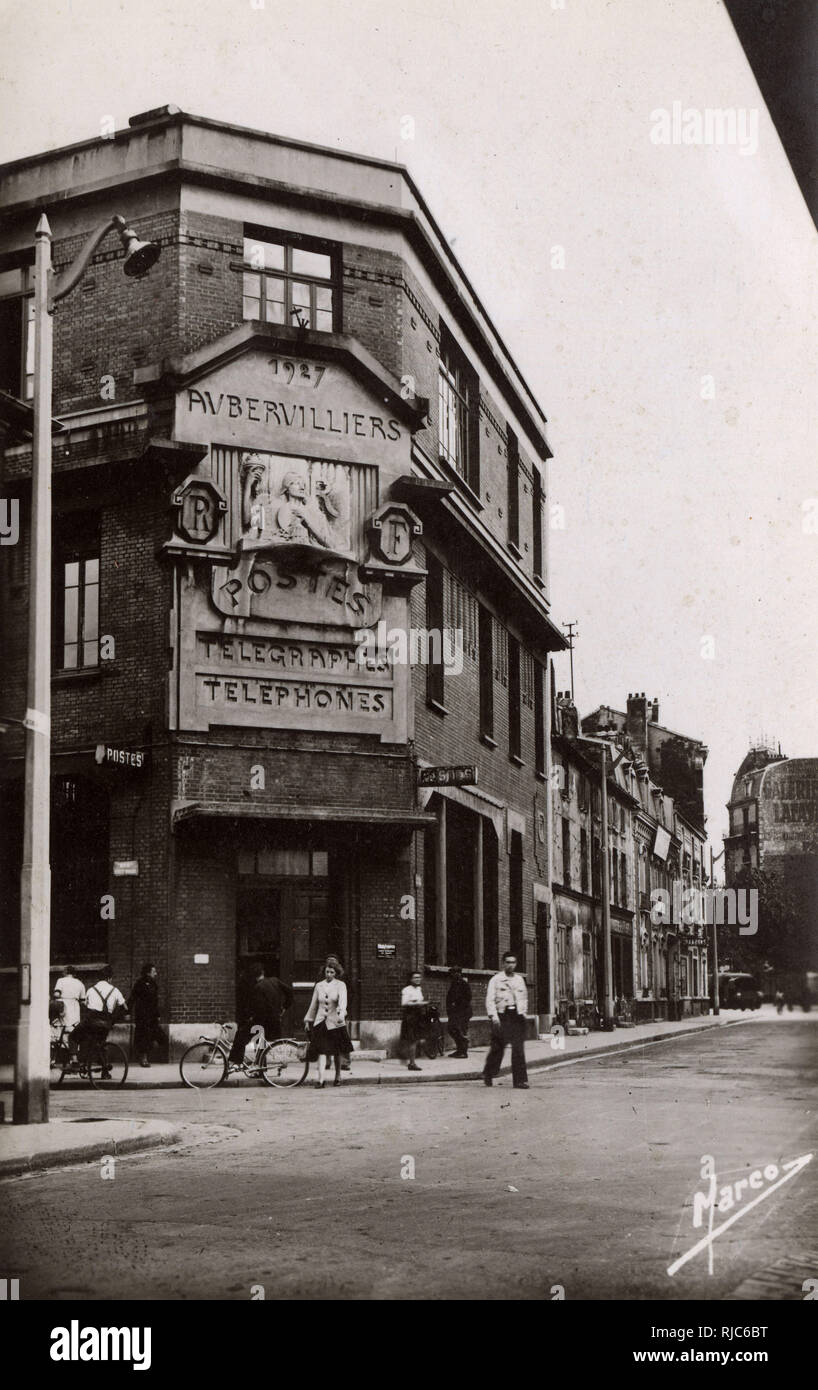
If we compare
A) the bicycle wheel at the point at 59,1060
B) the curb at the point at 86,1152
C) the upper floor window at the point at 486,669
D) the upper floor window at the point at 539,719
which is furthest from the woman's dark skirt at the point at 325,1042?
the upper floor window at the point at 539,719

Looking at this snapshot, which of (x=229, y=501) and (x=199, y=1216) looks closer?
(x=199, y=1216)

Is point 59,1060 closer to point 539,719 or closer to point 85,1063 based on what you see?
point 85,1063

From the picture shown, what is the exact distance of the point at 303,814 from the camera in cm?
2095

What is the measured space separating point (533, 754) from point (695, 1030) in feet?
32.4

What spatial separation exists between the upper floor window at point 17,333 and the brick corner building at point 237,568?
39 millimetres

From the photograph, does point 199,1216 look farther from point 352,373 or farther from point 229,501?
point 352,373

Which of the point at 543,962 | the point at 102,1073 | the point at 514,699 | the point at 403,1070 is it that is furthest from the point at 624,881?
the point at 102,1073

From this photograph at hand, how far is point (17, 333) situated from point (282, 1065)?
36.6 feet

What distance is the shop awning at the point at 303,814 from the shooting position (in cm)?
2027

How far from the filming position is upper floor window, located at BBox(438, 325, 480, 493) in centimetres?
2545

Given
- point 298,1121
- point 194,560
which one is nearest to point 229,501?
point 194,560

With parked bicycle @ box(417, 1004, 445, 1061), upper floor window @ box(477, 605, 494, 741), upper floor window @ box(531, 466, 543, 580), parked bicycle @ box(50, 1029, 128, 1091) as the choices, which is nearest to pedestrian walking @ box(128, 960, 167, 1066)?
parked bicycle @ box(50, 1029, 128, 1091)

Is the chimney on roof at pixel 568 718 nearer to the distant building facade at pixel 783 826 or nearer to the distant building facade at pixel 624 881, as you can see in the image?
the distant building facade at pixel 624 881

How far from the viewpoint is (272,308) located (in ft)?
72.4
